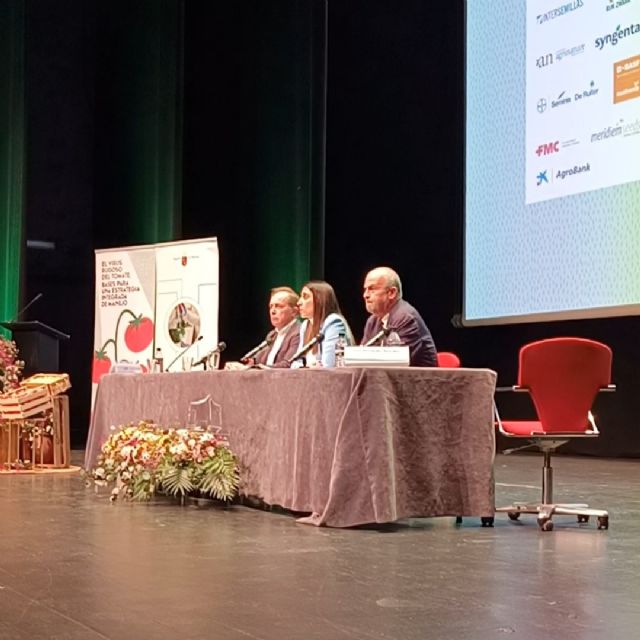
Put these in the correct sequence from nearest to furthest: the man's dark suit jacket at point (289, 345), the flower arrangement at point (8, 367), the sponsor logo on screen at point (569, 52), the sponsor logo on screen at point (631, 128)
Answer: the man's dark suit jacket at point (289, 345)
the sponsor logo on screen at point (631, 128)
the sponsor logo on screen at point (569, 52)
the flower arrangement at point (8, 367)

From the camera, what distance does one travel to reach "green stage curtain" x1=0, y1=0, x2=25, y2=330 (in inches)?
399

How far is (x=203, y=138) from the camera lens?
448 inches

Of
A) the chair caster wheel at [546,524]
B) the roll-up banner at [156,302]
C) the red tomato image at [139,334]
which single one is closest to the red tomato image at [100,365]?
the roll-up banner at [156,302]

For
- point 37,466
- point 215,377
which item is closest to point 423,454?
point 215,377

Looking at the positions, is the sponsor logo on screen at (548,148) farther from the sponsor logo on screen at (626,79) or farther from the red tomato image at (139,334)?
the red tomato image at (139,334)

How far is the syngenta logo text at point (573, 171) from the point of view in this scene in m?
7.22

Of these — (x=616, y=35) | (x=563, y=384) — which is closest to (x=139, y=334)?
(x=616, y=35)

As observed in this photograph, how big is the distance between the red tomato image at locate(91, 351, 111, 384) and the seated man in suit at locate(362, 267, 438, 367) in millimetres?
4210

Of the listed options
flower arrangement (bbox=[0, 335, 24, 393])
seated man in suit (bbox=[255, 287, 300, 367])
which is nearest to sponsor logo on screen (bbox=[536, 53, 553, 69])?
seated man in suit (bbox=[255, 287, 300, 367])

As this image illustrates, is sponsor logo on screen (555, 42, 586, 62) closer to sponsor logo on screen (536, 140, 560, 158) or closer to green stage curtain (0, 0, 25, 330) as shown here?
sponsor logo on screen (536, 140, 560, 158)

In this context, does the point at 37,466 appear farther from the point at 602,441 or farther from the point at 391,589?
the point at 391,589

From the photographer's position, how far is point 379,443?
4.34 metres

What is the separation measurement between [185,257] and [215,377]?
309 centimetres

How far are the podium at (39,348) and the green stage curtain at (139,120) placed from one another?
2.01 m
